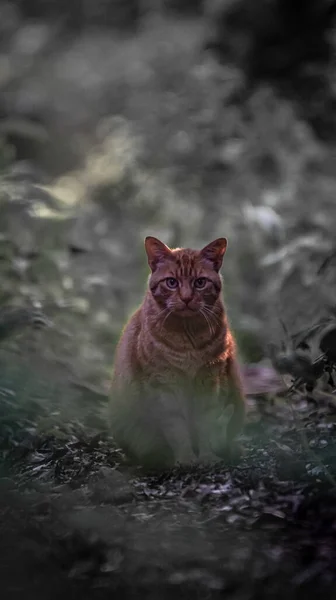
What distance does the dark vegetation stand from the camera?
2.20 meters

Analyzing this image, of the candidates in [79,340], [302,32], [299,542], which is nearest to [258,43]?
[302,32]

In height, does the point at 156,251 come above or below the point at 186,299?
above

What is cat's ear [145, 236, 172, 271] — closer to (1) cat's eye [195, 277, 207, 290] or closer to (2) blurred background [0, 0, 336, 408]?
(1) cat's eye [195, 277, 207, 290]

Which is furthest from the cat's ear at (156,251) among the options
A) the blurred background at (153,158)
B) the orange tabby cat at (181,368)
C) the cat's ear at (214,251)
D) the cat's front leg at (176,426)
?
the blurred background at (153,158)

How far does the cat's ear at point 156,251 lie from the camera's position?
2732 millimetres

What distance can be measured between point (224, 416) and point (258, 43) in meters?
3.06

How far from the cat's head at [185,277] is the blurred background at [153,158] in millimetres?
980

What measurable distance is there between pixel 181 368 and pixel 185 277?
0.27 metres

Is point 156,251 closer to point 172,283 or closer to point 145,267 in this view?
point 172,283

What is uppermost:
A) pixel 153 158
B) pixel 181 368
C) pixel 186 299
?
pixel 153 158

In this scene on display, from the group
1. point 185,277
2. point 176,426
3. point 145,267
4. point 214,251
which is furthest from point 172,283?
point 145,267

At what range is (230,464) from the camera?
2.75 meters

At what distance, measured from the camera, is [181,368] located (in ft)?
8.71

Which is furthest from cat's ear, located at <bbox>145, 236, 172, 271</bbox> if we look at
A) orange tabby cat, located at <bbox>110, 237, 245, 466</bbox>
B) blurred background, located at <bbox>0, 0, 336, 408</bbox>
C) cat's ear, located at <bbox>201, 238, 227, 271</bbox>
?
blurred background, located at <bbox>0, 0, 336, 408</bbox>
